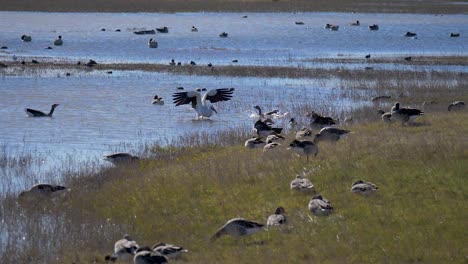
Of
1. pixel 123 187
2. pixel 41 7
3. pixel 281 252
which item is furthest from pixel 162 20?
pixel 281 252

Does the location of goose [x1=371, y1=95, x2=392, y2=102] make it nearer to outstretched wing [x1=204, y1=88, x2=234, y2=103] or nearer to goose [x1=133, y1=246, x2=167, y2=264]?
outstretched wing [x1=204, y1=88, x2=234, y2=103]

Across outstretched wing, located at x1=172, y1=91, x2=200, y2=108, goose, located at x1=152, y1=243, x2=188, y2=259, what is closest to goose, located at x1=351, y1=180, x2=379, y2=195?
goose, located at x1=152, y1=243, x2=188, y2=259

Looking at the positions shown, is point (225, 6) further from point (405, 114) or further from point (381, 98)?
point (405, 114)

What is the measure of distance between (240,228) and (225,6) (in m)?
69.9

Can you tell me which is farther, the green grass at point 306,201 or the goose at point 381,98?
the goose at point 381,98

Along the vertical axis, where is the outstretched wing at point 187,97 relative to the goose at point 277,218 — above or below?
above

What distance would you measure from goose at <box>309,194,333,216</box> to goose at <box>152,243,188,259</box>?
205cm

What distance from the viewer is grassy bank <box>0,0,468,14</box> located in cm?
7450

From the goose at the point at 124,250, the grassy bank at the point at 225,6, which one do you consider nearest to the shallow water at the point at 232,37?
the grassy bank at the point at 225,6

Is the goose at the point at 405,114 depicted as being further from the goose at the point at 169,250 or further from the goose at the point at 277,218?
the goose at the point at 169,250

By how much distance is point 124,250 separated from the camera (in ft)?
32.8

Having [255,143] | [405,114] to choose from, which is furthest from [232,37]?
[255,143]

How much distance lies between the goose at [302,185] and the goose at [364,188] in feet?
1.96

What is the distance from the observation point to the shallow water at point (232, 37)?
42031mm
